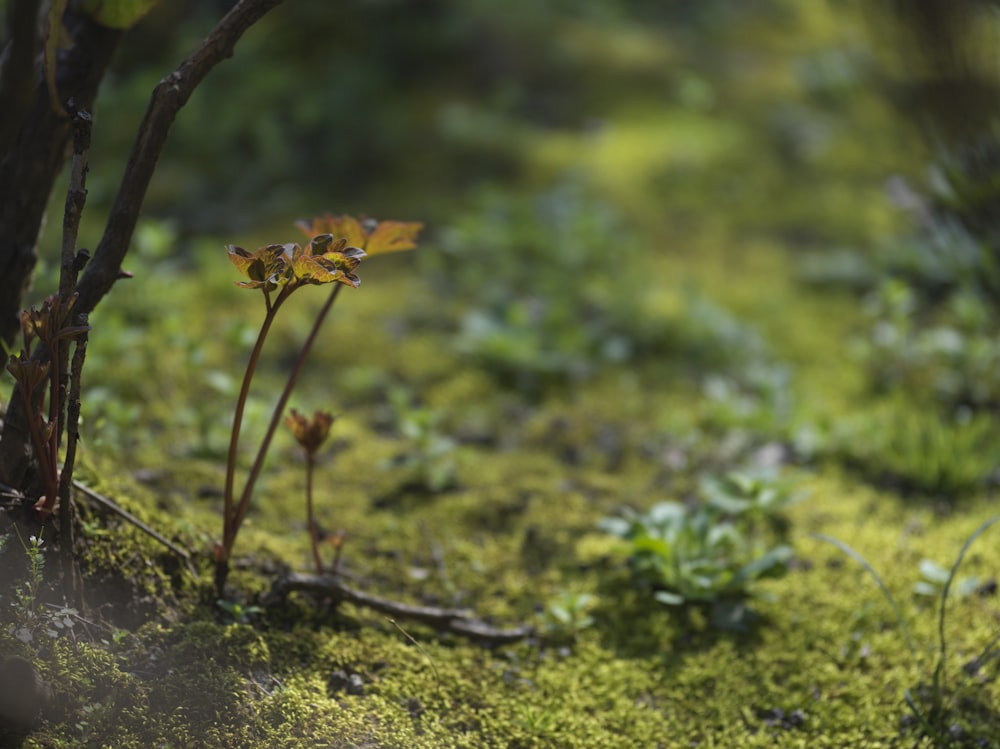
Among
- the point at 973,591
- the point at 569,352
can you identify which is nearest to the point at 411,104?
the point at 569,352

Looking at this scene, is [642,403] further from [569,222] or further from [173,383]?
[173,383]

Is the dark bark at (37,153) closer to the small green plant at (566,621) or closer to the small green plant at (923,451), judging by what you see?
the small green plant at (566,621)

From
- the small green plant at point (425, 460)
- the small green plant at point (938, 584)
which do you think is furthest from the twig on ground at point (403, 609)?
the small green plant at point (938, 584)

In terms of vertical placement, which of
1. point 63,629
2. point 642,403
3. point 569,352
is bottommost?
point 642,403

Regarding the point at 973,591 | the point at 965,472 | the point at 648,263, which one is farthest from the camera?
the point at 648,263

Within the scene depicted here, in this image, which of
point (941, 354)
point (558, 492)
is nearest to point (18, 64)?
point (558, 492)

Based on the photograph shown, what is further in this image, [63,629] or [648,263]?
[648,263]
